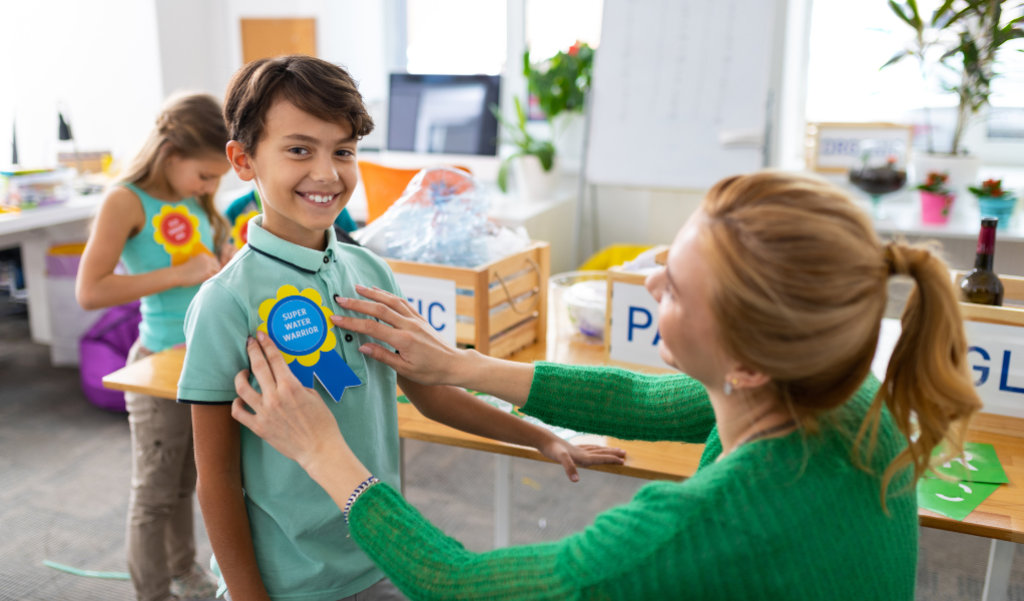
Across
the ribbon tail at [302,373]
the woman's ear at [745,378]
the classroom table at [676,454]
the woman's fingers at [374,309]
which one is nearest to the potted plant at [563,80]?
the classroom table at [676,454]

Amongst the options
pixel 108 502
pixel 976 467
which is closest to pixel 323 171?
pixel 976 467

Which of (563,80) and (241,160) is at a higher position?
(563,80)

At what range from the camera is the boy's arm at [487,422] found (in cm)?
120

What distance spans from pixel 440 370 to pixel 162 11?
11.3ft

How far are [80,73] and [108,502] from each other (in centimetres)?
255

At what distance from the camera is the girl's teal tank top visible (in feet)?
5.72

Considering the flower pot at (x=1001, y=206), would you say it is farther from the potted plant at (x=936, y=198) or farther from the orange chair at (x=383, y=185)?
the orange chair at (x=383, y=185)

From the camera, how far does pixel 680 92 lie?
307 centimetres

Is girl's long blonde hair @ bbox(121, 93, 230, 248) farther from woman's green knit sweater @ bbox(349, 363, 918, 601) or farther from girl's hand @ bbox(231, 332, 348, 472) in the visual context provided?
woman's green knit sweater @ bbox(349, 363, 918, 601)

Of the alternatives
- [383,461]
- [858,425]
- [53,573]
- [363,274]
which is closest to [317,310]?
[363,274]

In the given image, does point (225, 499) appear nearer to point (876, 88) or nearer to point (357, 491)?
point (357, 491)

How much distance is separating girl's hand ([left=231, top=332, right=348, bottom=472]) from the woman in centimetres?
9

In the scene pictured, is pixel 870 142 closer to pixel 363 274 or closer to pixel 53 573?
pixel 363 274

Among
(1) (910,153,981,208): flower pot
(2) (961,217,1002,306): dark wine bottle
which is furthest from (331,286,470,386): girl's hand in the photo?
(1) (910,153,981,208): flower pot
